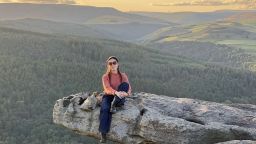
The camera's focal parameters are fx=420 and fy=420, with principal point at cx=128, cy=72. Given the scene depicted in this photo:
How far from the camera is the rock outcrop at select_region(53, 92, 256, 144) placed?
30359 mm

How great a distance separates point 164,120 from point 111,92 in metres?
4.46

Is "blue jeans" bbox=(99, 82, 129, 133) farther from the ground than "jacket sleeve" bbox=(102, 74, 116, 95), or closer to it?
closer to it

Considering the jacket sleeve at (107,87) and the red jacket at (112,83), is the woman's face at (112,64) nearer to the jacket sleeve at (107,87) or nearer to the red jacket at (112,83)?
the red jacket at (112,83)

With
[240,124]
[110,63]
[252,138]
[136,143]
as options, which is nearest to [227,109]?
[240,124]

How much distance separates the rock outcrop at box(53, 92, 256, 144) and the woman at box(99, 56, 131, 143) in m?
0.60

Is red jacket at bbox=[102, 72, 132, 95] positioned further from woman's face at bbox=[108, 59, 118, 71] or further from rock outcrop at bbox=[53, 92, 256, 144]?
rock outcrop at bbox=[53, 92, 256, 144]

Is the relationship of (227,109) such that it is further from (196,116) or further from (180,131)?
(180,131)

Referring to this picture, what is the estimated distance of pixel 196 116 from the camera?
107 feet

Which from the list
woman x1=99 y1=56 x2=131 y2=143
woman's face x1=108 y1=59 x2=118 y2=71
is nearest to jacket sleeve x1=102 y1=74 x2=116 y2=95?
woman x1=99 y1=56 x2=131 y2=143

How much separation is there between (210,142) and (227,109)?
4.35 metres

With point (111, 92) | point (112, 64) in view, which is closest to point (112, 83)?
point (111, 92)

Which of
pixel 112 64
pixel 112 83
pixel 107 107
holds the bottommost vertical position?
pixel 107 107

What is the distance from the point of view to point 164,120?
30906mm

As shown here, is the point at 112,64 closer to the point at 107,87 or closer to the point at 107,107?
the point at 107,87
